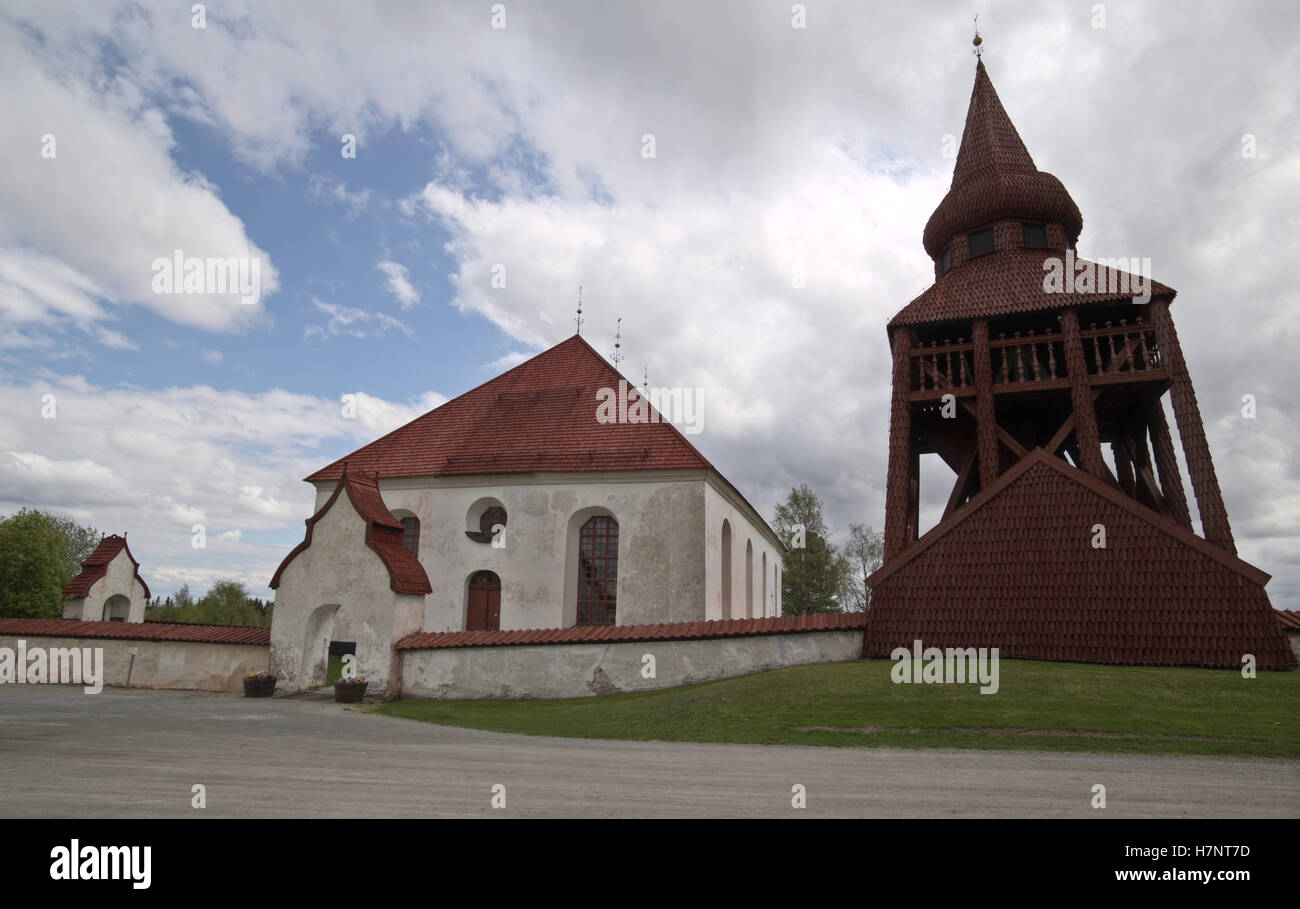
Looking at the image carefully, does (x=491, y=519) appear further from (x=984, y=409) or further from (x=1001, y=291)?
(x=1001, y=291)

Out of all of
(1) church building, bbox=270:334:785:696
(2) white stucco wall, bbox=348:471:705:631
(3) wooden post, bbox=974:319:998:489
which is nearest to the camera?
(3) wooden post, bbox=974:319:998:489

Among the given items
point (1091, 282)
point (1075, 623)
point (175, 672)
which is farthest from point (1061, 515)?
point (175, 672)

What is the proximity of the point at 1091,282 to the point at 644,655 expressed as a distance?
49.1ft

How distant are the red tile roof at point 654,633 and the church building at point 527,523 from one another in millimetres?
1542

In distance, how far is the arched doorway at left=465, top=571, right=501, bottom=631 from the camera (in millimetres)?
21844

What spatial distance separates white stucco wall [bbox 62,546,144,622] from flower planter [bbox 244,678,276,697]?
7712mm

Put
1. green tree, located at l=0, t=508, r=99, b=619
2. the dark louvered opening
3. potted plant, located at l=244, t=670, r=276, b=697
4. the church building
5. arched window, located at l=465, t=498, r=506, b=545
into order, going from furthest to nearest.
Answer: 1. green tree, located at l=0, t=508, r=99, b=619
2. arched window, located at l=465, t=498, r=506, b=545
3. the dark louvered opening
4. the church building
5. potted plant, located at l=244, t=670, r=276, b=697

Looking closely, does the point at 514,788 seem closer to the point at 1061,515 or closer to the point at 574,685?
the point at 574,685

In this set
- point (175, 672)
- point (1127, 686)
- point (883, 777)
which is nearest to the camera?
point (883, 777)

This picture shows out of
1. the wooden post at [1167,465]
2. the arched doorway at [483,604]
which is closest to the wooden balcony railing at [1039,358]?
the wooden post at [1167,465]

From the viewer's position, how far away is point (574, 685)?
15547 millimetres

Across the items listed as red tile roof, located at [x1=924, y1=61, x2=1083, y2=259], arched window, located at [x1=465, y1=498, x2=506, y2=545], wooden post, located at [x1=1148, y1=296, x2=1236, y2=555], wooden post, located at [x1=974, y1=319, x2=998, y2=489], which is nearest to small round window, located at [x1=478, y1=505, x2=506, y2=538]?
arched window, located at [x1=465, y1=498, x2=506, y2=545]

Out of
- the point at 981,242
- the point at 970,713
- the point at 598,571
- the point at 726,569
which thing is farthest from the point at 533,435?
the point at 970,713

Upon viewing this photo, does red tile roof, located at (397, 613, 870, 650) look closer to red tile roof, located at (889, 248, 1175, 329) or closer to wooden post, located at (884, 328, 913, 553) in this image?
wooden post, located at (884, 328, 913, 553)
